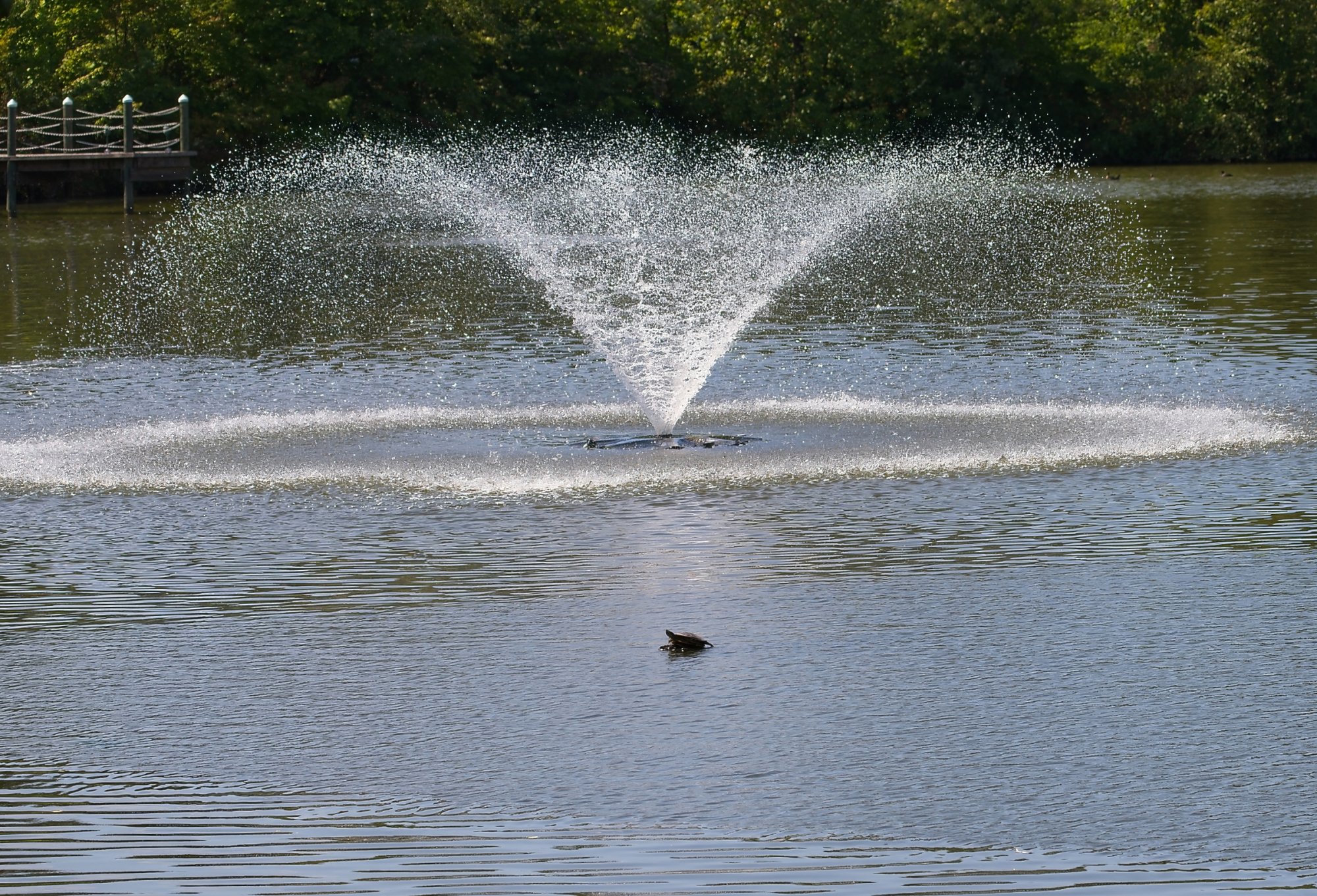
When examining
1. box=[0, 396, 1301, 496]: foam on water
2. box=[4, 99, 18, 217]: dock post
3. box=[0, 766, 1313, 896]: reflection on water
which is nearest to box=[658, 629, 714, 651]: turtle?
box=[0, 766, 1313, 896]: reflection on water

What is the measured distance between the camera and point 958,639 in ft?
27.7

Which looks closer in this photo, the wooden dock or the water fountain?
the water fountain

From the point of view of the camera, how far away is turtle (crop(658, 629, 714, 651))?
831 cm

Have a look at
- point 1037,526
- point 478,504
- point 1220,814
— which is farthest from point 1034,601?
point 478,504

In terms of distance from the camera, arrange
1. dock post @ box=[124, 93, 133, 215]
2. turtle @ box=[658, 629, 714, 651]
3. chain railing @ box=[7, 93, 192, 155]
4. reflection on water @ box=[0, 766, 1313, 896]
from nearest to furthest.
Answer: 1. reflection on water @ box=[0, 766, 1313, 896]
2. turtle @ box=[658, 629, 714, 651]
3. dock post @ box=[124, 93, 133, 215]
4. chain railing @ box=[7, 93, 192, 155]

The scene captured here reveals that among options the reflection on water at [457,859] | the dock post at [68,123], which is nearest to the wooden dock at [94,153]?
the dock post at [68,123]

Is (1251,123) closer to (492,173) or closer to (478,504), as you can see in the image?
(492,173)

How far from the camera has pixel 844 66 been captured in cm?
6419

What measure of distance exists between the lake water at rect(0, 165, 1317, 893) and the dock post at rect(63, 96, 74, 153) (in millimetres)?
26619

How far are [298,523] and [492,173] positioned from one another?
4020 centimetres

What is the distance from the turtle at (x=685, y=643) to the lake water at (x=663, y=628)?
0.08 meters

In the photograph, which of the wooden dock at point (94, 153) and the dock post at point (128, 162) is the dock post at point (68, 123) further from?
the dock post at point (128, 162)

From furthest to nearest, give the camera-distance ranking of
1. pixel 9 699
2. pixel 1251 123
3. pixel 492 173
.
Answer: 1. pixel 1251 123
2. pixel 492 173
3. pixel 9 699

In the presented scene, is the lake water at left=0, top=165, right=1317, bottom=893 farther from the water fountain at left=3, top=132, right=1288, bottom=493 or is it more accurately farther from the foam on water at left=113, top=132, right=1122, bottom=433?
the foam on water at left=113, top=132, right=1122, bottom=433
